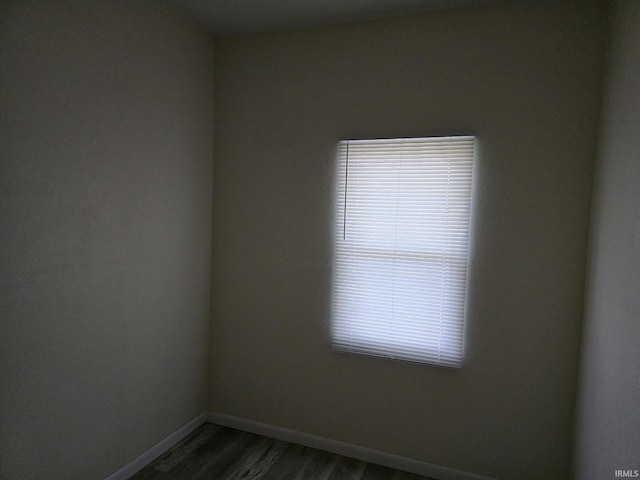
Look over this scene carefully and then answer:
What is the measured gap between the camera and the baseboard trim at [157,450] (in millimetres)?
2252

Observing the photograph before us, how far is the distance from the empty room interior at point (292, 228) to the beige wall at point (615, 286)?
0.06ft

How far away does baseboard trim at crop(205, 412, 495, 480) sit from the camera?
94.5 inches

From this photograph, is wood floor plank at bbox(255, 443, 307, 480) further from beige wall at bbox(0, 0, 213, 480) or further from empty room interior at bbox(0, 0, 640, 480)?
beige wall at bbox(0, 0, 213, 480)

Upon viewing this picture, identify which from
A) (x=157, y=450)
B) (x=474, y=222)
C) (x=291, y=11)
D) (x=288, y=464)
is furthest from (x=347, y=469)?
(x=291, y=11)

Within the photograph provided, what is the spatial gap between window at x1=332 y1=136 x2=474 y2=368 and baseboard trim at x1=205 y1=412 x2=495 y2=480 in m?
0.67

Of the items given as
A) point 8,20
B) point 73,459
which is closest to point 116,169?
point 8,20

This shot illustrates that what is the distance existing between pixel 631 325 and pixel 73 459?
268 centimetres

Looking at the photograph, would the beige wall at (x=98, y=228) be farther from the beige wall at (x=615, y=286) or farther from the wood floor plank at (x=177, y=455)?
the beige wall at (x=615, y=286)

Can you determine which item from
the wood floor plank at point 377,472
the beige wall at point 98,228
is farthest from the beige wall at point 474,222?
the beige wall at point 98,228

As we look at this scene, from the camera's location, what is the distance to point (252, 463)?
249 centimetres

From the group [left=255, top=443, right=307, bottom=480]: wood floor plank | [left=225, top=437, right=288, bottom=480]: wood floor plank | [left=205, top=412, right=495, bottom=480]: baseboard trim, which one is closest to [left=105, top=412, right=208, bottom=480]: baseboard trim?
[left=205, top=412, right=495, bottom=480]: baseboard trim

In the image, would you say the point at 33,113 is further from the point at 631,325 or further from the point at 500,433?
the point at 500,433

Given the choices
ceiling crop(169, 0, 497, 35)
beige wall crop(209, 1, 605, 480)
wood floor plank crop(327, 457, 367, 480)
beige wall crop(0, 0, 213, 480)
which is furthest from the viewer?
wood floor plank crop(327, 457, 367, 480)

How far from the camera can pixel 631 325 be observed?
1527 millimetres
